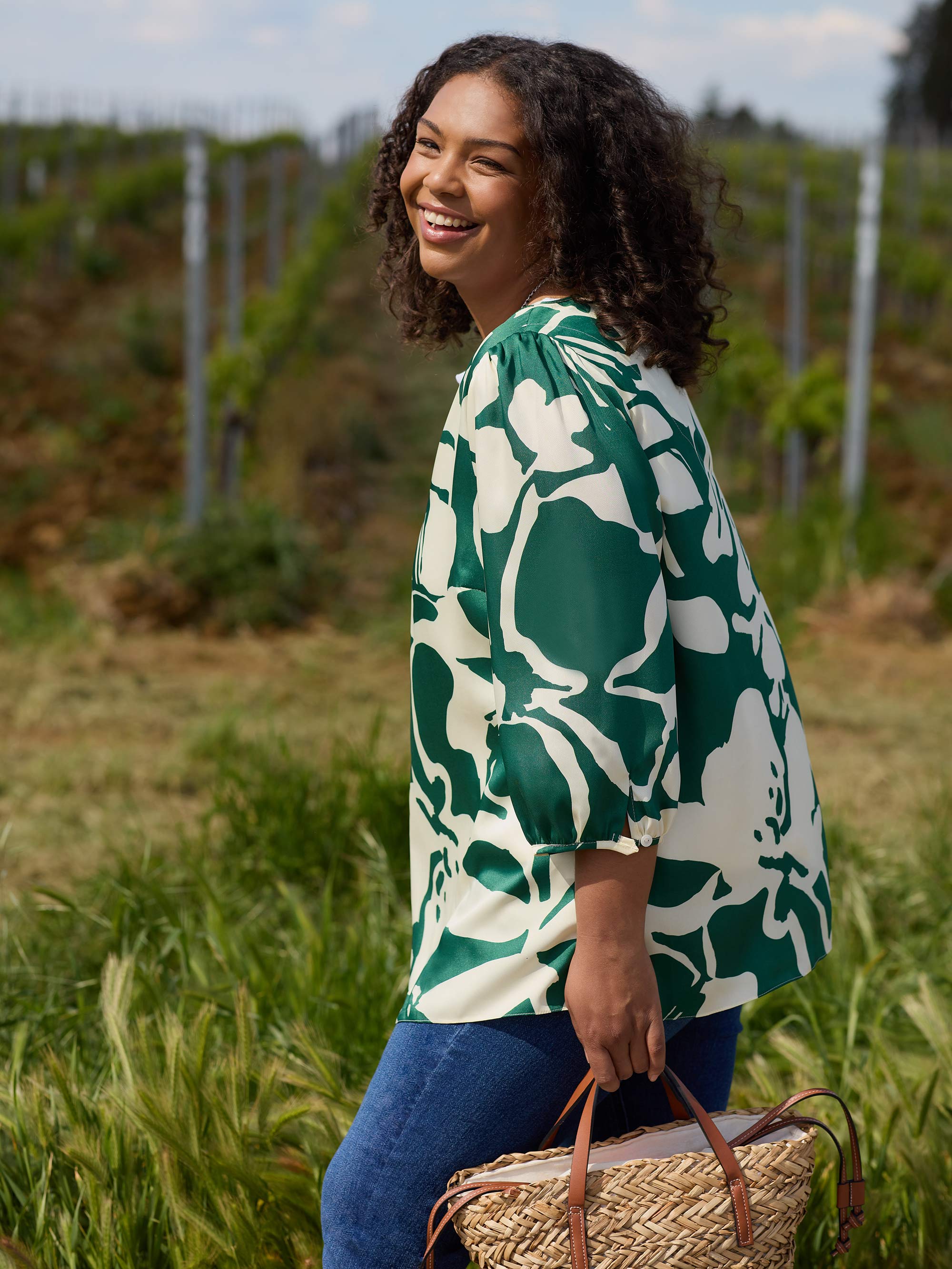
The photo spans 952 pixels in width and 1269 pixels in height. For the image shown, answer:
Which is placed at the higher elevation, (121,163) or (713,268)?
(121,163)

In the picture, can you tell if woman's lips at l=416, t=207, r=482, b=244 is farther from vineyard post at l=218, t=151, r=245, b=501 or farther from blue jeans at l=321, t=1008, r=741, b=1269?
vineyard post at l=218, t=151, r=245, b=501

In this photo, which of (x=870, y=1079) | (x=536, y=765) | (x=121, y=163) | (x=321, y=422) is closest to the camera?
(x=536, y=765)

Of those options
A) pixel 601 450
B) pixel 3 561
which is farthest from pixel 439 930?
pixel 3 561

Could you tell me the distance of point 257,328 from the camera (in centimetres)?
979

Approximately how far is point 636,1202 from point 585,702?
461 millimetres

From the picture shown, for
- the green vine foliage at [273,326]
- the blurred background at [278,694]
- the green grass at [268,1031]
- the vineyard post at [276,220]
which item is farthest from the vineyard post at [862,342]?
the vineyard post at [276,220]

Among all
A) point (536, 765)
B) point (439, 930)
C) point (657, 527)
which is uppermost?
point (657, 527)

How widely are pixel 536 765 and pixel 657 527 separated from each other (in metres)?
0.25

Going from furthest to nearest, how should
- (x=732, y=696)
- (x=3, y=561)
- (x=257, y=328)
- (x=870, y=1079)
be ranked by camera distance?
1. (x=257, y=328)
2. (x=3, y=561)
3. (x=870, y=1079)
4. (x=732, y=696)

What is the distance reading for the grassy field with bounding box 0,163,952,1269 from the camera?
5.65 feet

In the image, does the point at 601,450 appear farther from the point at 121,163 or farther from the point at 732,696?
the point at 121,163

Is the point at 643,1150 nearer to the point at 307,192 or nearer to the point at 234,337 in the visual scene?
the point at 234,337

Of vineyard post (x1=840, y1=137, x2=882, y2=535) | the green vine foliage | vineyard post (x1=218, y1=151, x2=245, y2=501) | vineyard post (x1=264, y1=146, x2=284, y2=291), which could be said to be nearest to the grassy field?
vineyard post (x1=840, y1=137, x2=882, y2=535)

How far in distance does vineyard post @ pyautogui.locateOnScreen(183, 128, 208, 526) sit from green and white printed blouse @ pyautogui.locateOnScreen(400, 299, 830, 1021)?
20.9ft
